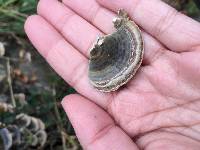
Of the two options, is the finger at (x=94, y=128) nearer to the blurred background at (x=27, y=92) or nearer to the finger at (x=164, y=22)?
the finger at (x=164, y=22)

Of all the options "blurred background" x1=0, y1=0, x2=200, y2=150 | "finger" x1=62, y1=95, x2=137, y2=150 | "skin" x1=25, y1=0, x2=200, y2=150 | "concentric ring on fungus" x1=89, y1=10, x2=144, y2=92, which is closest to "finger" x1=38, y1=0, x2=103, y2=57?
"skin" x1=25, y1=0, x2=200, y2=150

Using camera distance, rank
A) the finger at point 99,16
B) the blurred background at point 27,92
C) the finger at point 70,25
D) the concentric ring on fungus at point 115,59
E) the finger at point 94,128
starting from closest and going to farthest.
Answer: the finger at point 94,128
the concentric ring on fungus at point 115,59
the finger at point 99,16
the finger at point 70,25
the blurred background at point 27,92

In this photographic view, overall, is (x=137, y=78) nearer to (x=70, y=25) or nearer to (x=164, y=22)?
(x=164, y=22)

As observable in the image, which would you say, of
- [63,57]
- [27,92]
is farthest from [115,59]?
[27,92]

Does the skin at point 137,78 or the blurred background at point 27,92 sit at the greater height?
the skin at point 137,78

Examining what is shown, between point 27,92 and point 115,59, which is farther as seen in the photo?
point 27,92

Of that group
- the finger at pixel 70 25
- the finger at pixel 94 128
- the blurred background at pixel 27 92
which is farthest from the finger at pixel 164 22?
the blurred background at pixel 27 92

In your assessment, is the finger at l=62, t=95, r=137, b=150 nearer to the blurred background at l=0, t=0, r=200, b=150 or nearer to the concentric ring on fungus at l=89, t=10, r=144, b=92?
the concentric ring on fungus at l=89, t=10, r=144, b=92
